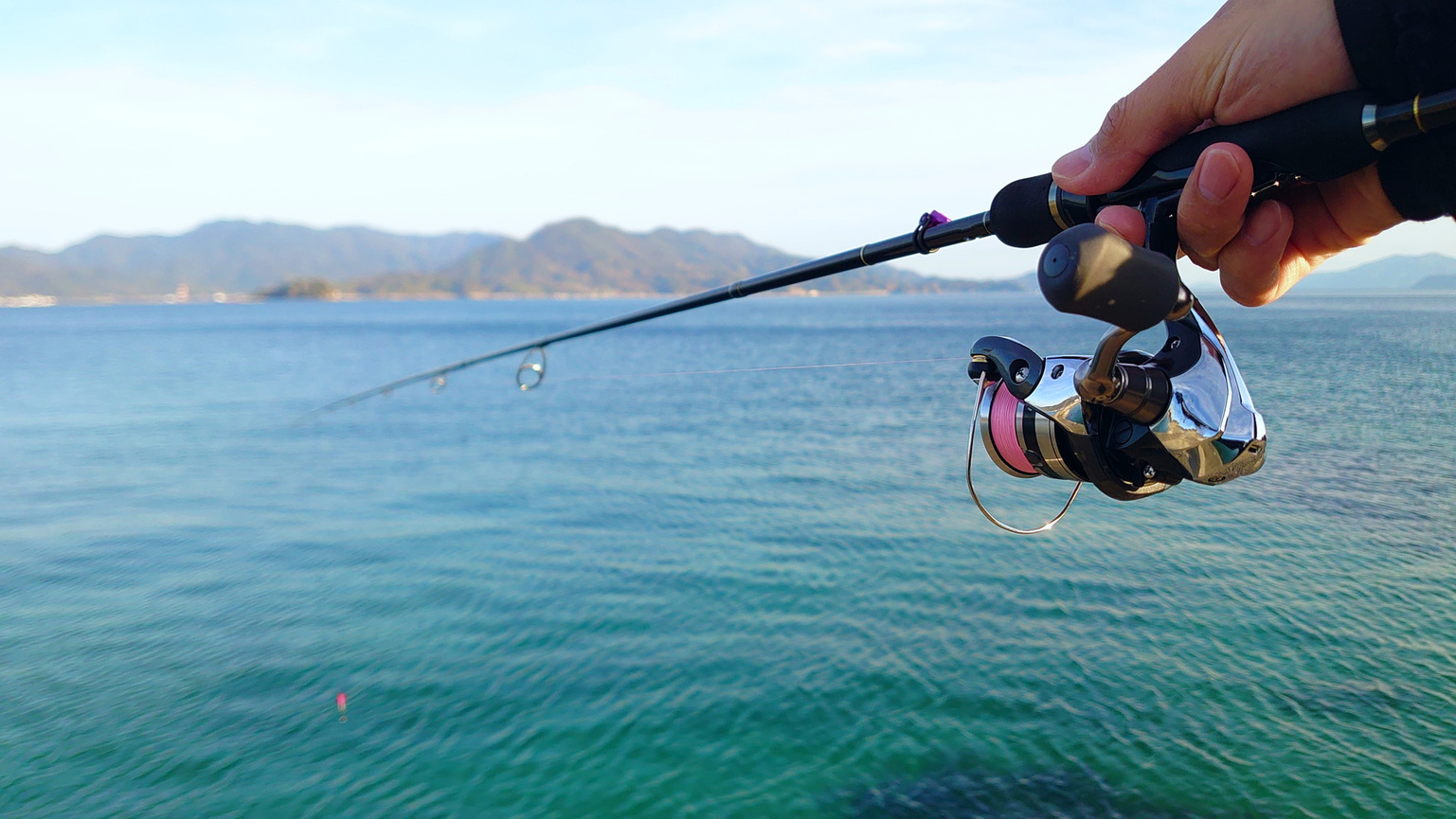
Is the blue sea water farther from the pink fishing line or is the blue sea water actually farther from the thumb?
the thumb

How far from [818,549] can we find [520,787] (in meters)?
7.38

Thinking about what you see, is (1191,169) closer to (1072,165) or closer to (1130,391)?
(1072,165)

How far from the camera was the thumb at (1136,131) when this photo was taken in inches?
82.3

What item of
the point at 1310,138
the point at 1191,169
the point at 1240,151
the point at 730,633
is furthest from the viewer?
the point at 730,633

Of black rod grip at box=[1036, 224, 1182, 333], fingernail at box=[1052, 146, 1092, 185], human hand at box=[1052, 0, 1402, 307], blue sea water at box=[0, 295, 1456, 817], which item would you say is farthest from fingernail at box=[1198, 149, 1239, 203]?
blue sea water at box=[0, 295, 1456, 817]

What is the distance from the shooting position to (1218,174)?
2021 millimetres

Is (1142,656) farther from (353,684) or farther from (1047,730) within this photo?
(353,684)

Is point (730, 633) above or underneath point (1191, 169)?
underneath

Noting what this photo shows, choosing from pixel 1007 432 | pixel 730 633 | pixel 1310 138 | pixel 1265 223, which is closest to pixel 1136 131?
pixel 1310 138

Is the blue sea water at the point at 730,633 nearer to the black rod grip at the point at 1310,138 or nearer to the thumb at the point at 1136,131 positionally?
the thumb at the point at 1136,131

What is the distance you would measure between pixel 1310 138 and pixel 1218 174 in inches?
7.7

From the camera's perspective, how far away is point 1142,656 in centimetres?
1115

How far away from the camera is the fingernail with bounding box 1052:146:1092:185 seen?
2.28 m

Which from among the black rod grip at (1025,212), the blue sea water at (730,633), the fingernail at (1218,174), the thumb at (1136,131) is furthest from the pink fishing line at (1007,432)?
the blue sea water at (730,633)
